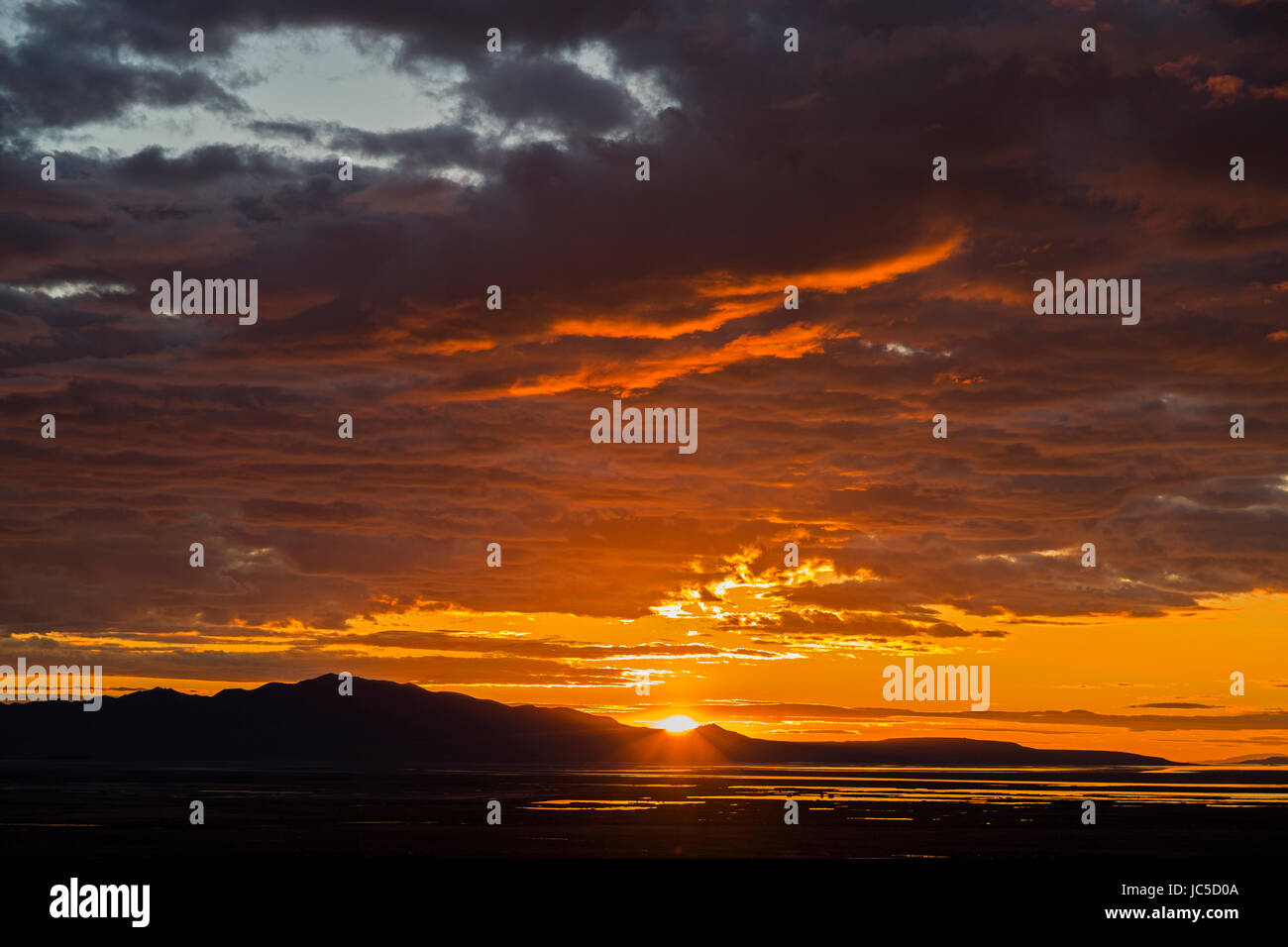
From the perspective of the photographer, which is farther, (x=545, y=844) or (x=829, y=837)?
(x=829, y=837)

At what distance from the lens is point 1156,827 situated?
73375mm
